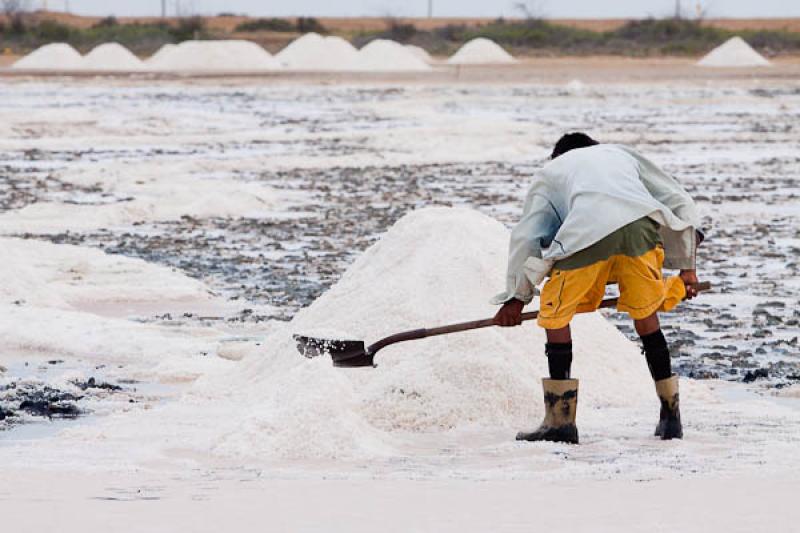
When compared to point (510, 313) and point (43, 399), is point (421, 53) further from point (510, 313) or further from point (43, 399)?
point (510, 313)

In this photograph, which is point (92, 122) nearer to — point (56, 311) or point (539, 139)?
point (539, 139)

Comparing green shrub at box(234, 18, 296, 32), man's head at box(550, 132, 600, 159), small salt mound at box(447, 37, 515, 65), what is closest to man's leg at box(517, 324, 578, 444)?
man's head at box(550, 132, 600, 159)

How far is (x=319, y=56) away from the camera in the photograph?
6047cm

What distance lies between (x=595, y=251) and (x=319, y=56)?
184 ft

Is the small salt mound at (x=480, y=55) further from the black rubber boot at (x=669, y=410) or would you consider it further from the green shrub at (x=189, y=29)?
the black rubber boot at (x=669, y=410)

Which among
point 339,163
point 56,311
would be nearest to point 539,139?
point 339,163

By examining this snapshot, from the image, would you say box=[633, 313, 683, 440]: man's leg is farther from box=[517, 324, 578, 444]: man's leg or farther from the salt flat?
box=[517, 324, 578, 444]: man's leg

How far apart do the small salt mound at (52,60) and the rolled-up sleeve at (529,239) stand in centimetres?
5490

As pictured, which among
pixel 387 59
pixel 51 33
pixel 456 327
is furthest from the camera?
pixel 51 33

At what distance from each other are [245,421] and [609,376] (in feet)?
5.70

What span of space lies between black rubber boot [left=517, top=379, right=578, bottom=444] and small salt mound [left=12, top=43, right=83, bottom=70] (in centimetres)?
5487

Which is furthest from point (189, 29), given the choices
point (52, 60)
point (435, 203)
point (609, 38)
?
point (435, 203)

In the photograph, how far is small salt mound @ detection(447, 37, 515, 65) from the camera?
63.5 metres

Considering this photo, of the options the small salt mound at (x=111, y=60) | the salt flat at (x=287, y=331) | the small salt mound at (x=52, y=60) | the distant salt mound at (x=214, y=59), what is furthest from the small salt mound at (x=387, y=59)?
the salt flat at (x=287, y=331)
